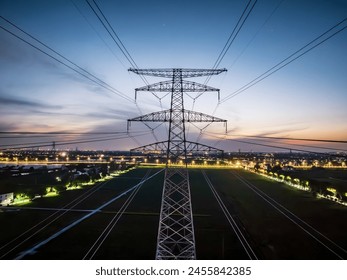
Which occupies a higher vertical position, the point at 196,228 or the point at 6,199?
the point at 6,199

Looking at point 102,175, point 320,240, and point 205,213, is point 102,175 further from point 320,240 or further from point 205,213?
point 320,240

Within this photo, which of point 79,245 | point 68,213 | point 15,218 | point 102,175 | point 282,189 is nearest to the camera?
point 79,245

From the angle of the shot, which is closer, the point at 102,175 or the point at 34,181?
the point at 34,181

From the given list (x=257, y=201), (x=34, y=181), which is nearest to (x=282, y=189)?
(x=257, y=201)

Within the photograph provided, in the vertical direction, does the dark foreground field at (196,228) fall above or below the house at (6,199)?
below

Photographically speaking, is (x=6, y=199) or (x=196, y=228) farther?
(x=6, y=199)
